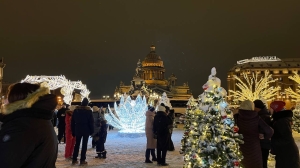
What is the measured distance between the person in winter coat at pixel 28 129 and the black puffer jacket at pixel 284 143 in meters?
4.68

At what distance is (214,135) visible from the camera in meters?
6.20

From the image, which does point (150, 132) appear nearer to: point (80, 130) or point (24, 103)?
point (80, 130)

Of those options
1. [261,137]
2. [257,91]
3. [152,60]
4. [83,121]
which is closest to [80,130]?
[83,121]

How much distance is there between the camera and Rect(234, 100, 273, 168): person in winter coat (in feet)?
19.5

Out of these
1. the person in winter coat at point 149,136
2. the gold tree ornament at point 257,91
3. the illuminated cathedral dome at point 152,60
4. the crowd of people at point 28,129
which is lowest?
the person in winter coat at point 149,136

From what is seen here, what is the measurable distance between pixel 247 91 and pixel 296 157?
79.8 feet

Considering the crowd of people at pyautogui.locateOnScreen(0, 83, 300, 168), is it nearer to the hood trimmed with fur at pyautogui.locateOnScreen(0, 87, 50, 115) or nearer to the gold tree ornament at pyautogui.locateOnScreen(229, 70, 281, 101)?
the hood trimmed with fur at pyautogui.locateOnScreen(0, 87, 50, 115)

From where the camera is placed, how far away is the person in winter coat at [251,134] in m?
5.93

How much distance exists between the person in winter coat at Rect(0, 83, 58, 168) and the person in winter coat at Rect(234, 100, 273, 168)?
420cm

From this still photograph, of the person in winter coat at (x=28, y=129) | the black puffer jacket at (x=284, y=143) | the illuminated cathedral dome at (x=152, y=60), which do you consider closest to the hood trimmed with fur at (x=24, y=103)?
the person in winter coat at (x=28, y=129)

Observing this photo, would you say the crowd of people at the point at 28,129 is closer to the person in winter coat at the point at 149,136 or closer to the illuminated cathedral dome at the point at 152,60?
the person in winter coat at the point at 149,136

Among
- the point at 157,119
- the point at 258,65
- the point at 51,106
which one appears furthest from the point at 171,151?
the point at 258,65

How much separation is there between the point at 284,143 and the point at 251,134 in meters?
0.65

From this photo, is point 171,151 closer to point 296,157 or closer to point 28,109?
point 296,157
